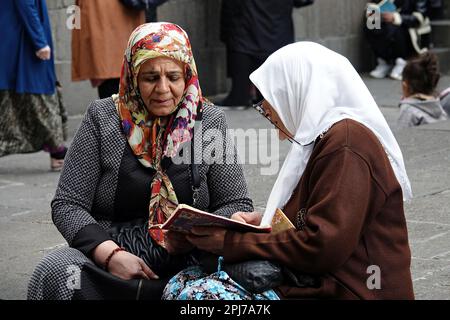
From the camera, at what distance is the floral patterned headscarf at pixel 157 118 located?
4.21m

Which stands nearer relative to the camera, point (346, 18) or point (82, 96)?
point (82, 96)

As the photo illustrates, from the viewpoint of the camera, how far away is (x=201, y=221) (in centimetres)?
364

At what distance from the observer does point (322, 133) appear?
11.8 ft

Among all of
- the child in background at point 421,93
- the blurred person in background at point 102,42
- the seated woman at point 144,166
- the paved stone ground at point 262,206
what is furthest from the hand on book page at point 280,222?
the child in background at point 421,93

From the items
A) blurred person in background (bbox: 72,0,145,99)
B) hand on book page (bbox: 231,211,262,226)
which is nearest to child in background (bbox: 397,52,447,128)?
blurred person in background (bbox: 72,0,145,99)

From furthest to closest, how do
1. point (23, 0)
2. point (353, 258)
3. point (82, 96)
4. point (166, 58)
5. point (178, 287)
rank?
1. point (82, 96)
2. point (23, 0)
3. point (166, 58)
4. point (178, 287)
5. point (353, 258)

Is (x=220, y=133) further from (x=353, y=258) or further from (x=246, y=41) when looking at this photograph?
(x=246, y=41)

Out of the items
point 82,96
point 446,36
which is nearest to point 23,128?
point 82,96

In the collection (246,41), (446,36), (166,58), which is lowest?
(446,36)

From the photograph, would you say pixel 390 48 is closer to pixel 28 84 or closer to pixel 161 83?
pixel 28 84

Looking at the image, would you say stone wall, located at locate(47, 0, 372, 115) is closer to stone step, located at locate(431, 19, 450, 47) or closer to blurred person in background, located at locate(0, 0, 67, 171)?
stone step, located at locate(431, 19, 450, 47)

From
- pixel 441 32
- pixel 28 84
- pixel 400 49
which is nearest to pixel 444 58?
pixel 441 32

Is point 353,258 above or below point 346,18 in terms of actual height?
above
